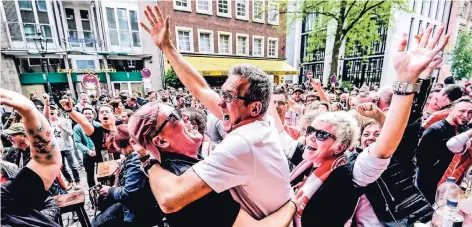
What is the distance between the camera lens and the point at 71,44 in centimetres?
1427

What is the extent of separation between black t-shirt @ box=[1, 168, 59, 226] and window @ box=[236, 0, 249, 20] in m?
19.7

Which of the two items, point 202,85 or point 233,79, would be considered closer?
point 233,79

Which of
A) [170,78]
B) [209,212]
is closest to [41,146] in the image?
[209,212]

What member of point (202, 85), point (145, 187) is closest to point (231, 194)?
point (145, 187)

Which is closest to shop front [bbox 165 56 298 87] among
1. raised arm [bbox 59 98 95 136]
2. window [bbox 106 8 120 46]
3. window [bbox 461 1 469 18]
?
window [bbox 106 8 120 46]

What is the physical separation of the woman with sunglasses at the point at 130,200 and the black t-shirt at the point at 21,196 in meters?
0.57

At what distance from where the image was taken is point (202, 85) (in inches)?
89.4

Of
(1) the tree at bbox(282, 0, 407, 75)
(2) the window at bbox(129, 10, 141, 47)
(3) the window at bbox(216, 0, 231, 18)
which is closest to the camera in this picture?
(1) the tree at bbox(282, 0, 407, 75)

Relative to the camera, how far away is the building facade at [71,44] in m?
12.9

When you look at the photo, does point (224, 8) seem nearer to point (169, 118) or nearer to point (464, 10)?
point (169, 118)

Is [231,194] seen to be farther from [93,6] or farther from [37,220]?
[93,6]

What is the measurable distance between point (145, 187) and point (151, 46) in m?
16.4

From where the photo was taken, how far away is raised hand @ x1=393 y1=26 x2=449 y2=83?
1218 mm

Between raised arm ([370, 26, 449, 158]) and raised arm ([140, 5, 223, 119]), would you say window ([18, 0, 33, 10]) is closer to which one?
raised arm ([140, 5, 223, 119])
